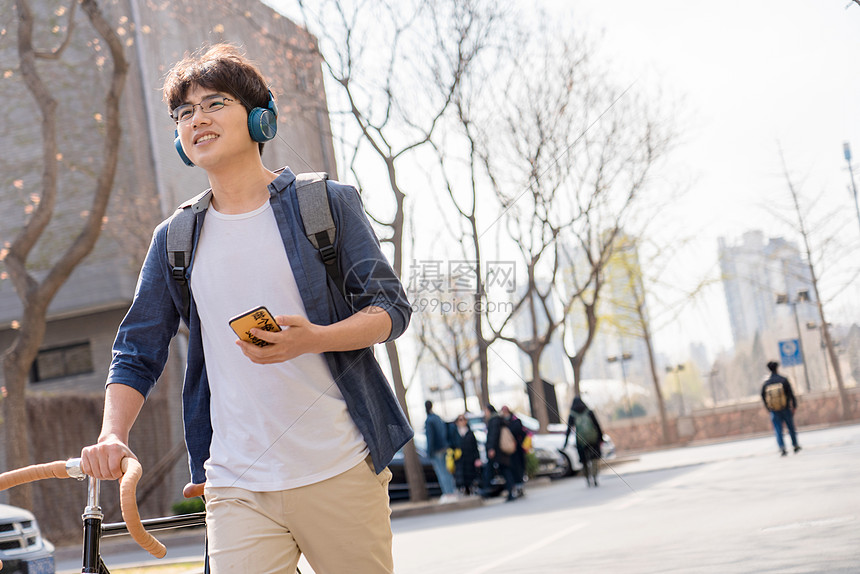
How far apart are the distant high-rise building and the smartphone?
2896cm

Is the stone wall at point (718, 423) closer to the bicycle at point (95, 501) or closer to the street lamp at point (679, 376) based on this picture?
the street lamp at point (679, 376)

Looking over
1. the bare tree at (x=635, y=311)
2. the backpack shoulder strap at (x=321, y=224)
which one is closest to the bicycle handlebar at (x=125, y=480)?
the backpack shoulder strap at (x=321, y=224)

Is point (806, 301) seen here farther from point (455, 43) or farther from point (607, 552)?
point (607, 552)

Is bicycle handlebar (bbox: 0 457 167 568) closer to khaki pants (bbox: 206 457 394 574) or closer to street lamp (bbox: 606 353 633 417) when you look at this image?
khaki pants (bbox: 206 457 394 574)

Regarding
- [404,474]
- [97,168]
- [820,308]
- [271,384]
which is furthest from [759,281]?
[271,384]

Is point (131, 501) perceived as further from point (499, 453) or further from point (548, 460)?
point (548, 460)

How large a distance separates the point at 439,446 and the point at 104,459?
15.4m

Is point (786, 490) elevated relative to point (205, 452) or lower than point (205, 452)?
lower

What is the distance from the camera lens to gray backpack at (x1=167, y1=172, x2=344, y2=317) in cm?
253

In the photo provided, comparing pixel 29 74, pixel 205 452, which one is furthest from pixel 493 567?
pixel 29 74

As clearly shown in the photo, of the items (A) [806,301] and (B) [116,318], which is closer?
(B) [116,318]

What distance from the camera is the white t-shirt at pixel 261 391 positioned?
245 cm

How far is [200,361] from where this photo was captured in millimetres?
2627

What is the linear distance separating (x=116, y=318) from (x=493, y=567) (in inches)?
781
